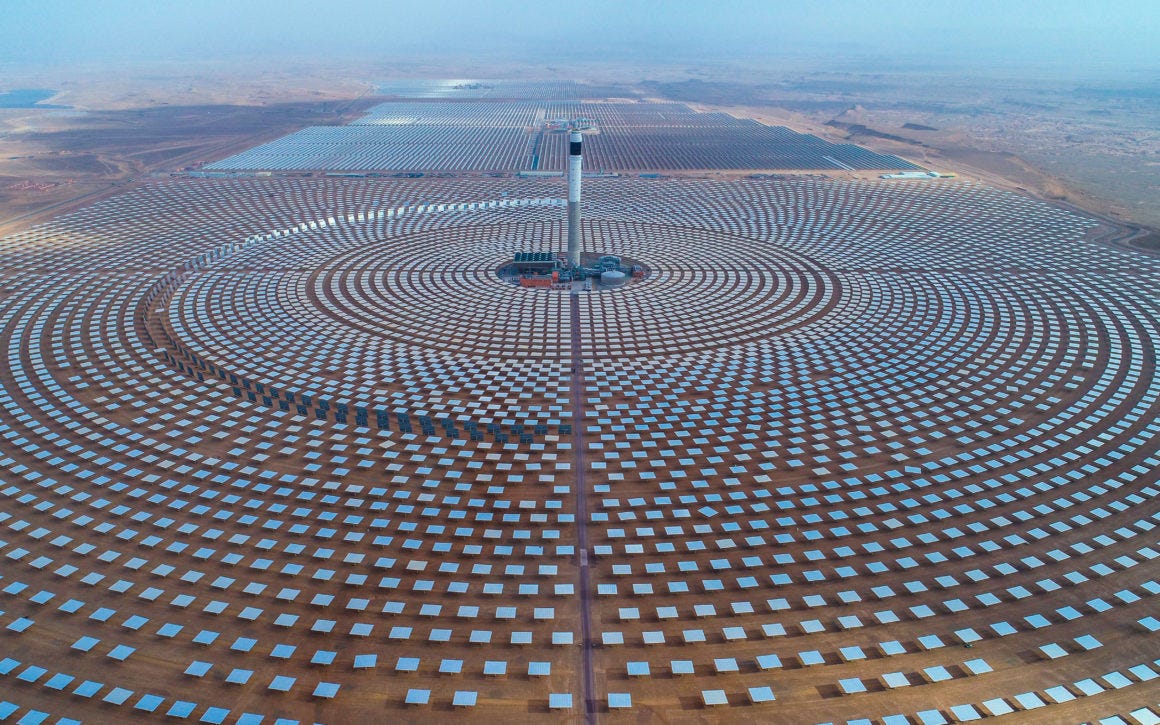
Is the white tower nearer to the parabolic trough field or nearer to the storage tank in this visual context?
the storage tank

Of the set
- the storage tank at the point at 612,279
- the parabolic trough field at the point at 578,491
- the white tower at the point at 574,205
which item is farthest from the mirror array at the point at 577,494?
the white tower at the point at 574,205

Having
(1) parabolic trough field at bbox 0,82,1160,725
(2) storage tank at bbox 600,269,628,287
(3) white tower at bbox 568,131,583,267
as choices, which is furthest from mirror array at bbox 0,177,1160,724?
(3) white tower at bbox 568,131,583,267

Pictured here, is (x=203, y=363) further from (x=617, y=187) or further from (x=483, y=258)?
(x=617, y=187)

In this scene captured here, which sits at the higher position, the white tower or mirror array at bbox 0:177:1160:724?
the white tower

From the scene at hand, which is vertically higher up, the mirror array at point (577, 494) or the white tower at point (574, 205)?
the white tower at point (574, 205)

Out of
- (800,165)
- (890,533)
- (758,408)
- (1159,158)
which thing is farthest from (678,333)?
(1159,158)

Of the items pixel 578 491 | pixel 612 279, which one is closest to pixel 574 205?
pixel 612 279

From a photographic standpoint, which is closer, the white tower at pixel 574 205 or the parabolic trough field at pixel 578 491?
the parabolic trough field at pixel 578 491

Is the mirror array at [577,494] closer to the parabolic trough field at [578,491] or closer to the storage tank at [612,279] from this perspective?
the parabolic trough field at [578,491]
